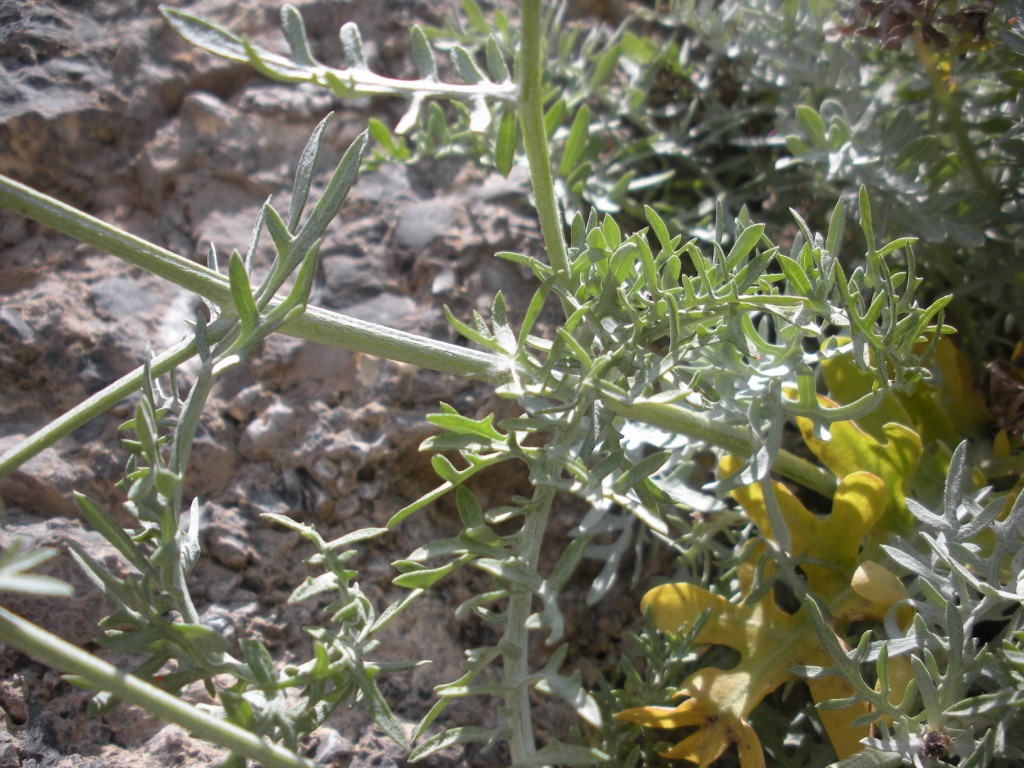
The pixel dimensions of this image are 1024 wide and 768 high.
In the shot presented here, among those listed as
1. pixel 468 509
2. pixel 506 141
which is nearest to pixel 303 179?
pixel 506 141

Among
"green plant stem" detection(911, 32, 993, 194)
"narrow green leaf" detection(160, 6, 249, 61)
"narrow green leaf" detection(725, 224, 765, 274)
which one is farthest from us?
"green plant stem" detection(911, 32, 993, 194)

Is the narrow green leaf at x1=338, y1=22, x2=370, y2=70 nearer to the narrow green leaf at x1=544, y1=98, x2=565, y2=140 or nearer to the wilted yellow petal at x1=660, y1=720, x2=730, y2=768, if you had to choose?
the narrow green leaf at x1=544, y1=98, x2=565, y2=140

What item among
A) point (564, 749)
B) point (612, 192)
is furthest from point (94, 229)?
point (612, 192)

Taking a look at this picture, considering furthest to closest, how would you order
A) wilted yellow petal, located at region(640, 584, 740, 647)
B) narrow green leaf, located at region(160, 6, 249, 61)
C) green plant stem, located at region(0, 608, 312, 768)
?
wilted yellow petal, located at region(640, 584, 740, 647)
narrow green leaf, located at region(160, 6, 249, 61)
green plant stem, located at region(0, 608, 312, 768)

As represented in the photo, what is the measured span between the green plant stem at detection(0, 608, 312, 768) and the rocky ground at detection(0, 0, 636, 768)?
0.94ft

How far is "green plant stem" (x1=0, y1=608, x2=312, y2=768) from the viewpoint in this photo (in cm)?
58

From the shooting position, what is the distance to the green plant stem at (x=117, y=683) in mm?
578

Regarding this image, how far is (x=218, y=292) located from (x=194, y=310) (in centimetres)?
41

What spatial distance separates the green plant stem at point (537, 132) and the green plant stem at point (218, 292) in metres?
0.11

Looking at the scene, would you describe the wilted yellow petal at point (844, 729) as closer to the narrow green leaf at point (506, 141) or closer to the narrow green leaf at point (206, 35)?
the narrow green leaf at point (506, 141)

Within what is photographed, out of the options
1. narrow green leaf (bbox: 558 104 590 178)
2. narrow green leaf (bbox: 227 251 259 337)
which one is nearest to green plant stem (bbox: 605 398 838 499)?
narrow green leaf (bbox: 227 251 259 337)

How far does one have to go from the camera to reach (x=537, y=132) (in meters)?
0.73

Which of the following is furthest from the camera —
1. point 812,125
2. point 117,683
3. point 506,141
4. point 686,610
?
point 812,125

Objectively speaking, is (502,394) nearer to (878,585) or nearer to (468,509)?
(468,509)
